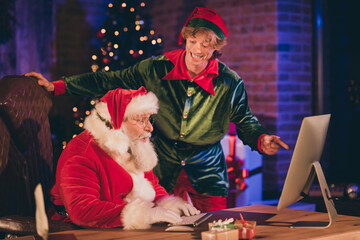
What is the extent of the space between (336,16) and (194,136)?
324 cm

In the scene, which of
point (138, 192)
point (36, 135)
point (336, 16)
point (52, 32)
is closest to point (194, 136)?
point (138, 192)

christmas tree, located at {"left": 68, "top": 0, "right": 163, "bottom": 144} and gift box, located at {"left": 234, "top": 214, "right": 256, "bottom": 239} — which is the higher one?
christmas tree, located at {"left": 68, "top": 0, "right": 163, "bottom": 144}

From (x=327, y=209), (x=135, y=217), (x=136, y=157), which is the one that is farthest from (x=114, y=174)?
(x=327, y=209)

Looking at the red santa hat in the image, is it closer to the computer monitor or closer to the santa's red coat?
the santa's red coat

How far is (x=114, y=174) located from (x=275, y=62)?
291 cm

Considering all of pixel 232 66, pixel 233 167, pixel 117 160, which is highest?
pixel 232 66

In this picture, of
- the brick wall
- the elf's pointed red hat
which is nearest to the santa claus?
the elf's pointed red hat

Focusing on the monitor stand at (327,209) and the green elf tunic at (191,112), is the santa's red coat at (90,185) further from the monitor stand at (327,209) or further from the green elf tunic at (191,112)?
the monitor stand at (327,209)

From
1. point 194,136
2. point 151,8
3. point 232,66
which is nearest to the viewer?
point 194,136

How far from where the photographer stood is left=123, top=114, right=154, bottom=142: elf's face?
90.7 inches

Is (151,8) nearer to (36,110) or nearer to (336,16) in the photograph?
(336,16)

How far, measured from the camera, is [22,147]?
2.35 meters

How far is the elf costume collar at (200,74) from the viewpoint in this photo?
8.86 feet

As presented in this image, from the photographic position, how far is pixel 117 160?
2.25 m
